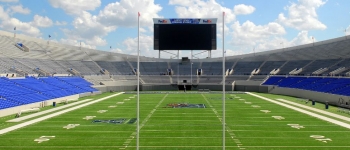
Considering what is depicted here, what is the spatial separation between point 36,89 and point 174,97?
16.7 m

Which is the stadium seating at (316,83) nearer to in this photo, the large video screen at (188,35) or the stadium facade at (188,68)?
the stadium facade at (188,68)

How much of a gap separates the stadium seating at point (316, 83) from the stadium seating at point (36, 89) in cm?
2984

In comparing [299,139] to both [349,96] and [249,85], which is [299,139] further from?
[249,85]

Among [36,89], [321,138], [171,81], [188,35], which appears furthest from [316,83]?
[36,89]

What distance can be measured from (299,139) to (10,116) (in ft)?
65.0

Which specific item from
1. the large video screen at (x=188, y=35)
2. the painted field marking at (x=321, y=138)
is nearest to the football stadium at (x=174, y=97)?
the painted field marking at (x=321, y=138)

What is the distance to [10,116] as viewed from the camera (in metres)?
24.4

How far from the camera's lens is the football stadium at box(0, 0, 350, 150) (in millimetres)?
16503

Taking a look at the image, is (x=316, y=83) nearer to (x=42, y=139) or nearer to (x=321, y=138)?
(x=321, y=138)

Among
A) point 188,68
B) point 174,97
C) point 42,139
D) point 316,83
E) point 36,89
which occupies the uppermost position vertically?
point 188,68

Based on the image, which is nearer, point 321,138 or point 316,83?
point 321,138

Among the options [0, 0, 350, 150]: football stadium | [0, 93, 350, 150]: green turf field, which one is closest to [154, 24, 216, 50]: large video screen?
[0, 0, 350, 150]: football stadium

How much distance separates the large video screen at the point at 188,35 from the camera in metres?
60.4

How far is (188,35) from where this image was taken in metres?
60.5
